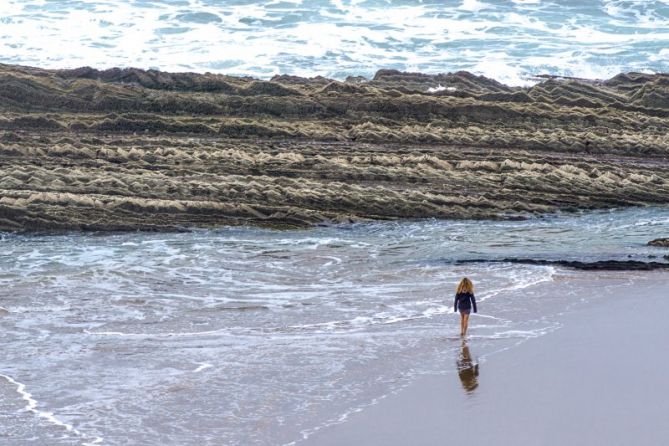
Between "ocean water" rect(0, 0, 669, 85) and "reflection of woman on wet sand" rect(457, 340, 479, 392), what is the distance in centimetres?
2243

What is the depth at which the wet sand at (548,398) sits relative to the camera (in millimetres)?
13812

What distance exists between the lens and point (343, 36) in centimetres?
4838

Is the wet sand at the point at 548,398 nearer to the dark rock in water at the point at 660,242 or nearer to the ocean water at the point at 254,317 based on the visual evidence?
the ocean water at the point at 254,317

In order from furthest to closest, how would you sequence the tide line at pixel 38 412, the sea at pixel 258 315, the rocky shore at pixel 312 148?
1. the rocky shore at pixel 312 148
2. the sea at pixel 258 315
3. the tide line at pixel 38 412

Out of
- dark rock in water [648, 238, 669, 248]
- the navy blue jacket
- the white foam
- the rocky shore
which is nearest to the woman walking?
the navy blue jacket

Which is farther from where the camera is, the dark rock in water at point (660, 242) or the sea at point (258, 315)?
the dark rock in water at point (660, 242)

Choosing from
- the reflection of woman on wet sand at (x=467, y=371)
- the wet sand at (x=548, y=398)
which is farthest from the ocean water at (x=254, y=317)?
the wet sand at (x=548, y=398)

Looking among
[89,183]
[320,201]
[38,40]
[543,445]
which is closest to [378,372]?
[543,445]

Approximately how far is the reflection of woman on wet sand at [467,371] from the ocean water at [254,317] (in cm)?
15

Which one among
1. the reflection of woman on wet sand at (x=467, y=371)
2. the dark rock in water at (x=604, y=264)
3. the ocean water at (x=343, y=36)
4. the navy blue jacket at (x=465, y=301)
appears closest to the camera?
the reflection of woman on wet sand at (x=467, y=371)

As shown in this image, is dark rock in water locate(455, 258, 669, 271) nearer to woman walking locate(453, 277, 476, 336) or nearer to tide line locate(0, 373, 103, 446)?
woman walking locate(453, 277, 476, 336)

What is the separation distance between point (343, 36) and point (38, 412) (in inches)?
1393

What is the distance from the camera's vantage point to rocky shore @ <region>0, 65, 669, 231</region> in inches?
987

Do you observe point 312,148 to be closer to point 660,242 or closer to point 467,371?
point 660,242
